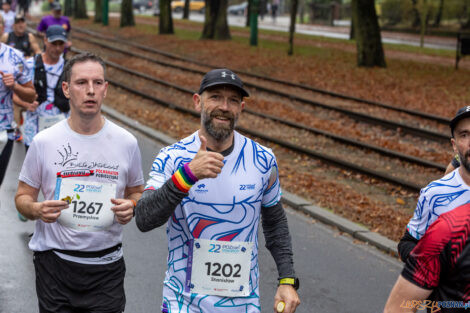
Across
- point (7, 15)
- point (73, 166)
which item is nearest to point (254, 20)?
point (7, 15)

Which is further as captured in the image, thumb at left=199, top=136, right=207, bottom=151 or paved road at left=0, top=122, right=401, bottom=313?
paved road at left=0, top=122, right=401, bottom=313

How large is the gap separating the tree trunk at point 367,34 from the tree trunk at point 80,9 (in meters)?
30.2

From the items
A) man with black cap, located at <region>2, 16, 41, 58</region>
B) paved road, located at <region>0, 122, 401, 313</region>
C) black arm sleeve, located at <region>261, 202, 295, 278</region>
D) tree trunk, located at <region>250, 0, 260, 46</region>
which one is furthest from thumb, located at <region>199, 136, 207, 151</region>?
tree trunk, located at <region>250, 0, 260, 46</region>

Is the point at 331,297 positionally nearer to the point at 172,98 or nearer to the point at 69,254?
the point at 69,254

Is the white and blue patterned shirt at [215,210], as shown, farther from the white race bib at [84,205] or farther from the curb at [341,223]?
the curb at [341,223]

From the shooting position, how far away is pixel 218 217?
12.2ft

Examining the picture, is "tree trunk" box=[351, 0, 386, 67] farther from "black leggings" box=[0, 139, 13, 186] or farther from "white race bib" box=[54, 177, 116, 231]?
"white race bib" box=[54, 177, 116, 231]

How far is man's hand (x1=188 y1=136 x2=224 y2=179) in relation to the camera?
3.44 m

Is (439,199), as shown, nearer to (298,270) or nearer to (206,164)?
(206,164)

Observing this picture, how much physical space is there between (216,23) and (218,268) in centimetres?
3482

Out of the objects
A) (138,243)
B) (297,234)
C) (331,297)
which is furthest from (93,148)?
(297,234)

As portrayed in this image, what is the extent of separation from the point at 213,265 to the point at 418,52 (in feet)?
114

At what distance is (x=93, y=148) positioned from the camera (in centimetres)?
431

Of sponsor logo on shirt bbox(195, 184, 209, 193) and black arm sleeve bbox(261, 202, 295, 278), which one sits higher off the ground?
sponsor logo on shirt bbox(195, 184, 209, 193)
